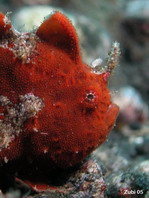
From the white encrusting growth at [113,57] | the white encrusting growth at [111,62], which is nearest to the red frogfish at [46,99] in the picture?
the white encrusting growth at [111,62]

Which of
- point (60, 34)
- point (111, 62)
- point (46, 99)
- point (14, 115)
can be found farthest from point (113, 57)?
point (14, 115)

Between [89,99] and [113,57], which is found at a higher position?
[113,57]

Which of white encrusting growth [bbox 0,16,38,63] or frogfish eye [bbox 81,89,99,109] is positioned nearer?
white encrusting growth [bbox 0,16,38,63]

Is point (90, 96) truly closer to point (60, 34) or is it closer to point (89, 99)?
point (89, 99)

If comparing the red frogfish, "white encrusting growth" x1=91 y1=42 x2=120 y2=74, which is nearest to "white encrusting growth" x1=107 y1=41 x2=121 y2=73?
"white encrusting growth" x1=91 y1=42 x2=120 y2=74

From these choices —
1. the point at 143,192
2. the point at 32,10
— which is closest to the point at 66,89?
the point at 143,192

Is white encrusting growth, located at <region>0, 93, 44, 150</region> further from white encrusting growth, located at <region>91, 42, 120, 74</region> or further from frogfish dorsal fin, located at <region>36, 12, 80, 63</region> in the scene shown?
white encrusting growth, located at <region>91, 42, 120, 74</region>

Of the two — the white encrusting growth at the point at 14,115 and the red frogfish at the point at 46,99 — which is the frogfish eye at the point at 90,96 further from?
the white encrusting growth at the point at 14,115

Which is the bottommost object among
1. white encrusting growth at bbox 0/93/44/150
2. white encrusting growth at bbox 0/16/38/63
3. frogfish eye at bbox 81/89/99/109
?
white encrusting growth at bbox 0/93/44/150
